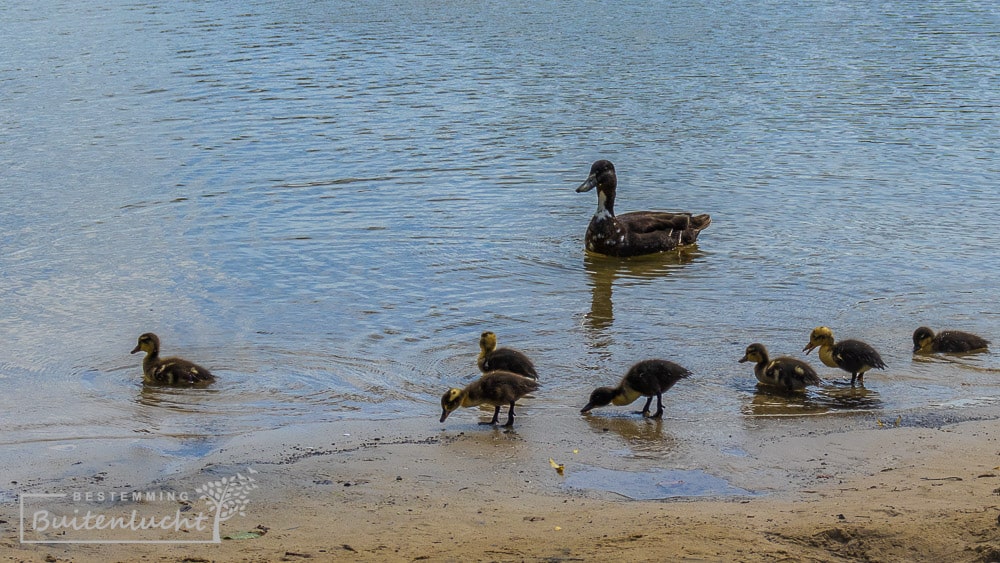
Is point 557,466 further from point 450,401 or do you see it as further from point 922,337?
point 922,337

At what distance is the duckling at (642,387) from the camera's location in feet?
26.1

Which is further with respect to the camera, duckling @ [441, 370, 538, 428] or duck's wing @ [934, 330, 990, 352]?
duck's wing @ [934, 330, 990, 352]

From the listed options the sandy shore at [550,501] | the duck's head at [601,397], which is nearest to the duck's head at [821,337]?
the sandy shore at [550,501]

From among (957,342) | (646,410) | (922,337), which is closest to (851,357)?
(922,337)

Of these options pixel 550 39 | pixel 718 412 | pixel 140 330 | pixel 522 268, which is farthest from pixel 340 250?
pixel 550 39

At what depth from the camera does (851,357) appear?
8.50m

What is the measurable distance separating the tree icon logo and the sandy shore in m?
0.05

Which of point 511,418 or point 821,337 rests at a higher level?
point 821,337

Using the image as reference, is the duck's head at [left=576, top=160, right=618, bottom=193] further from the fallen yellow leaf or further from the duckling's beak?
the fallen yellow leaf

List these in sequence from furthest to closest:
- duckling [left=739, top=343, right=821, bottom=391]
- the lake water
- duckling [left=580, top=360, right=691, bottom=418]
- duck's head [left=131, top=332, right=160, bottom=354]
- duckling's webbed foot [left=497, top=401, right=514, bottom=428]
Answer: duck's head [left=131, top=332, right=160, bottom=354]
the lake water
duckling [left=739, top=343, right=821, bottom=391]
duckling [left=580, top=360, right=691, bottom=418]
duckling's webbed foot [left=497, top=401, right=514, bottom=428]

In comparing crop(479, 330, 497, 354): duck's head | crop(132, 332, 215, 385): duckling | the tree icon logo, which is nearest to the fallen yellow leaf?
the tree icon logo

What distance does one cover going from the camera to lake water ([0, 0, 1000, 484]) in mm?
8742

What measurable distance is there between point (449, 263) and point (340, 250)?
1.23 metres

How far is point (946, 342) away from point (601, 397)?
289 centimetres
